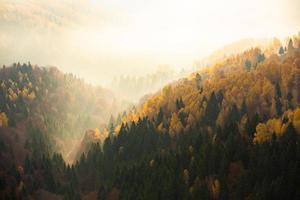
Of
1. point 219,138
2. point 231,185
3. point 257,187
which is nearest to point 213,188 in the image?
point 231,185

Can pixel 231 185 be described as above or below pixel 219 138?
below

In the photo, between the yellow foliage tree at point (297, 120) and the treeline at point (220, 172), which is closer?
the treeline at point (220, 172)

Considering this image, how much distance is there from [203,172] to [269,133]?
28.5m

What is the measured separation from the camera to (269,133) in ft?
591

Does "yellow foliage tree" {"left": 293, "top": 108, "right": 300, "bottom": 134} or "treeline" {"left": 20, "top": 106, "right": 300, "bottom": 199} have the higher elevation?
"yellow foliage tree" {"left": 293, "top": 108, "right": 300, "bottom": 134}

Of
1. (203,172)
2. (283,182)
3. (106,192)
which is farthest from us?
(106,192)

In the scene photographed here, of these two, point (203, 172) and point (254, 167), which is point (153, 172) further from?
point (254, 167)

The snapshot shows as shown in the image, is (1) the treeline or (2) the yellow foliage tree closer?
(1) the treeline

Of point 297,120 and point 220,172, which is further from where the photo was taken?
point 297,120

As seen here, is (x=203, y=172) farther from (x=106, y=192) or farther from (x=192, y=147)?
(x=106, y=192)

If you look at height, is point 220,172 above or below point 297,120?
below

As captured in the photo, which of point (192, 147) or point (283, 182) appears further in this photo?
point (192, 147)

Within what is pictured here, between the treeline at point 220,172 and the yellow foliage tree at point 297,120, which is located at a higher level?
the yellow foliage tree at point 297,120

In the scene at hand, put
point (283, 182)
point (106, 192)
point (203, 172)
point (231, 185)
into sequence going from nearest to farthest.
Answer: point (283, 182) → point (231, 185) → point (203, 172) → point (106, 192)
